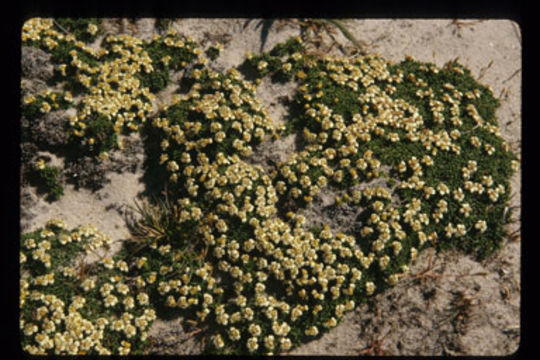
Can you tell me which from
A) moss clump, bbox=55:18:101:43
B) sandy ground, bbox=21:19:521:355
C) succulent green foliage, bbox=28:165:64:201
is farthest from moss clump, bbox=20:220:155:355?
moss clump, bbox=55:18:101:43

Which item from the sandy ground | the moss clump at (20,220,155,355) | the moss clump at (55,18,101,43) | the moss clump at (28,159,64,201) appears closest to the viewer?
the moss clump at (20,220,155,355)

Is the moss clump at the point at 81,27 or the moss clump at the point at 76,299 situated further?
the moss clump at the point at 81,27

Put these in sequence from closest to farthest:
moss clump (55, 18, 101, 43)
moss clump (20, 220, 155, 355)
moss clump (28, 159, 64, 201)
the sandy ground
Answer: moss clump (20, 220, 155, 355)
the sandy ground
moss clump (28, 159, 64, 201)
moss clump (55, 18, 101, 43)

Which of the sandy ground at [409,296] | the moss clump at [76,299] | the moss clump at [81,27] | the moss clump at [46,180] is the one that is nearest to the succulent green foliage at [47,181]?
the moss clump at [46,180]

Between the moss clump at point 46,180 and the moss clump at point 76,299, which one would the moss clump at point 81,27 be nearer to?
the moss clump at point 46,180

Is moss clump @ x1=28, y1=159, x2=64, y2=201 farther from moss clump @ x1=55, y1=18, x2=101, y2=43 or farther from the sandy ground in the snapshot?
moss clump @ x1=55, y1=18, x2=101, y2=43

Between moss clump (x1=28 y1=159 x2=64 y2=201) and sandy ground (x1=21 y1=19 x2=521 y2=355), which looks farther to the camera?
moss clump (x1=28 y1=159 x2=64 y2=201)

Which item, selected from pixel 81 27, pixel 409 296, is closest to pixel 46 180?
pixel 81 27

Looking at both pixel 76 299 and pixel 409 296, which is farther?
pixel 409 296

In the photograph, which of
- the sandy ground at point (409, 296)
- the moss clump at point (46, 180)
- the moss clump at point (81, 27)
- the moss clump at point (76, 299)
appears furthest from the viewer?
the moss clump at point (81, 27)

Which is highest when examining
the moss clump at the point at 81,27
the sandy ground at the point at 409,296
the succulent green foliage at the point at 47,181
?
the moss clump at the point at 81,27

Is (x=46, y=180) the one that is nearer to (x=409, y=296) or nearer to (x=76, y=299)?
(x=76, y=299)

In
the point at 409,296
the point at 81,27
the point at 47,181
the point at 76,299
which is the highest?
the point at 81,27
